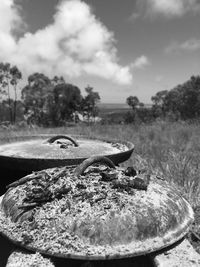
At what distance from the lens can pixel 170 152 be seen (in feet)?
18.8

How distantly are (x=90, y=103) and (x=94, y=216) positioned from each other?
28803 millimetres

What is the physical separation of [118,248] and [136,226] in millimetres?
159

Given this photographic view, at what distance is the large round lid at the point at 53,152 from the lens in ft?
7.83

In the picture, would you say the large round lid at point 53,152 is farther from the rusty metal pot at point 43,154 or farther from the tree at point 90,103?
the tree at point 90,103

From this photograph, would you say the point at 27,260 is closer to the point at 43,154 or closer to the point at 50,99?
the point at 43,154

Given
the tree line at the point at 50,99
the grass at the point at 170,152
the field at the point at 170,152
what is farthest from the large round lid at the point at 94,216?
the tree line at the point at 50,99

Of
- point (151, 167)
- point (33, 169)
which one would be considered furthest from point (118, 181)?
point (151, 167)

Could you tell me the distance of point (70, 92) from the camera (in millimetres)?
27859

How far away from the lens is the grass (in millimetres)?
3939

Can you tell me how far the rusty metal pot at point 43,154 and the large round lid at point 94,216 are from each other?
1.72ft

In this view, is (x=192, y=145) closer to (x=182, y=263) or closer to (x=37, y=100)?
(x=182, y=263)

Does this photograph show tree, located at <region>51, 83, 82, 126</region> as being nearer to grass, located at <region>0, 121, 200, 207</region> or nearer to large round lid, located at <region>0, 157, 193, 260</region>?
grass, located at <region>0, 121, 200, 207</region>

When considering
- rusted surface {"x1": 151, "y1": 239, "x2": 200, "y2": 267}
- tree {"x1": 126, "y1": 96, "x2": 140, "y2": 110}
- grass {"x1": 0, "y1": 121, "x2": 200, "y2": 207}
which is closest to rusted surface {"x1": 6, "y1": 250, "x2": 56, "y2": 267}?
rusted surface {"x1": 151, "y1": 239, "x2": 200, "y2": 267}

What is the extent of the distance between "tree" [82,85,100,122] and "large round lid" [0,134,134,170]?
85.8ft
